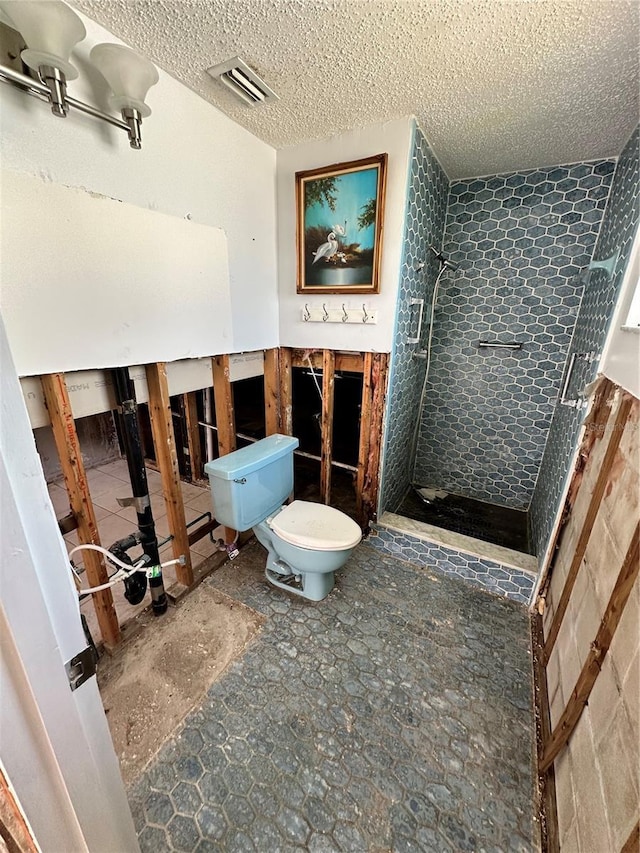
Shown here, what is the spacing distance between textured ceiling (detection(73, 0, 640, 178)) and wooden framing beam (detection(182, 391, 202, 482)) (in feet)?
5.81

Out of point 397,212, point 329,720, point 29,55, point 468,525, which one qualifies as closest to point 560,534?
point 468,525

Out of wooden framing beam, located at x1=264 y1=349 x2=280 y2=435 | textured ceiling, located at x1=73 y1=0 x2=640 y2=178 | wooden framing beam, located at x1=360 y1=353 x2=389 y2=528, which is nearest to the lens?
textured ceiling, located at x1=73 y1=0 x2=640 y2=178

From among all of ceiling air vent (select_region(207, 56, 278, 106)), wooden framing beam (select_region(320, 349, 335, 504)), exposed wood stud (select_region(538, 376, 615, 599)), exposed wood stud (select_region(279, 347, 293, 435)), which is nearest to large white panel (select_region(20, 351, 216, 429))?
exposed wood stud (select_region(279, 347, 293, 435))

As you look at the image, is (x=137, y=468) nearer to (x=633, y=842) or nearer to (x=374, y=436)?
(x=374, y=436)

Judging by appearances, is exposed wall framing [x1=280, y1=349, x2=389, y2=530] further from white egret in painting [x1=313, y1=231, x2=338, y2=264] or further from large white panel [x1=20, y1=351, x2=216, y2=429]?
large white panel [x1=20, y1=351, x2=216, y2=429]

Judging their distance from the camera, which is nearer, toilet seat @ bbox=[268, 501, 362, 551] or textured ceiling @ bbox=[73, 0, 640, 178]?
textured ceiling @ bbox=[73, 0, 640, 178]

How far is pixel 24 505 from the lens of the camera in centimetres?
47

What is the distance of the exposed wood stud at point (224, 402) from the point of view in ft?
6.07

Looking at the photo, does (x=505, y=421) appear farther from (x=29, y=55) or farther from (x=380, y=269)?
(x=29, y=55)

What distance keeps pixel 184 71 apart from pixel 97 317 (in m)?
0.98

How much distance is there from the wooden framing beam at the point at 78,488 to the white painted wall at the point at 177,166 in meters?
0.34

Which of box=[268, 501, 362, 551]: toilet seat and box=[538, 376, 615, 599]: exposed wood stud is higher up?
box=[538, 376, 615, 599]: exposed wood stud

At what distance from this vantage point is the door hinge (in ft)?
1.86

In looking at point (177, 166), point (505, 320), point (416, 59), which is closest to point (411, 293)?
point (505, 320)
